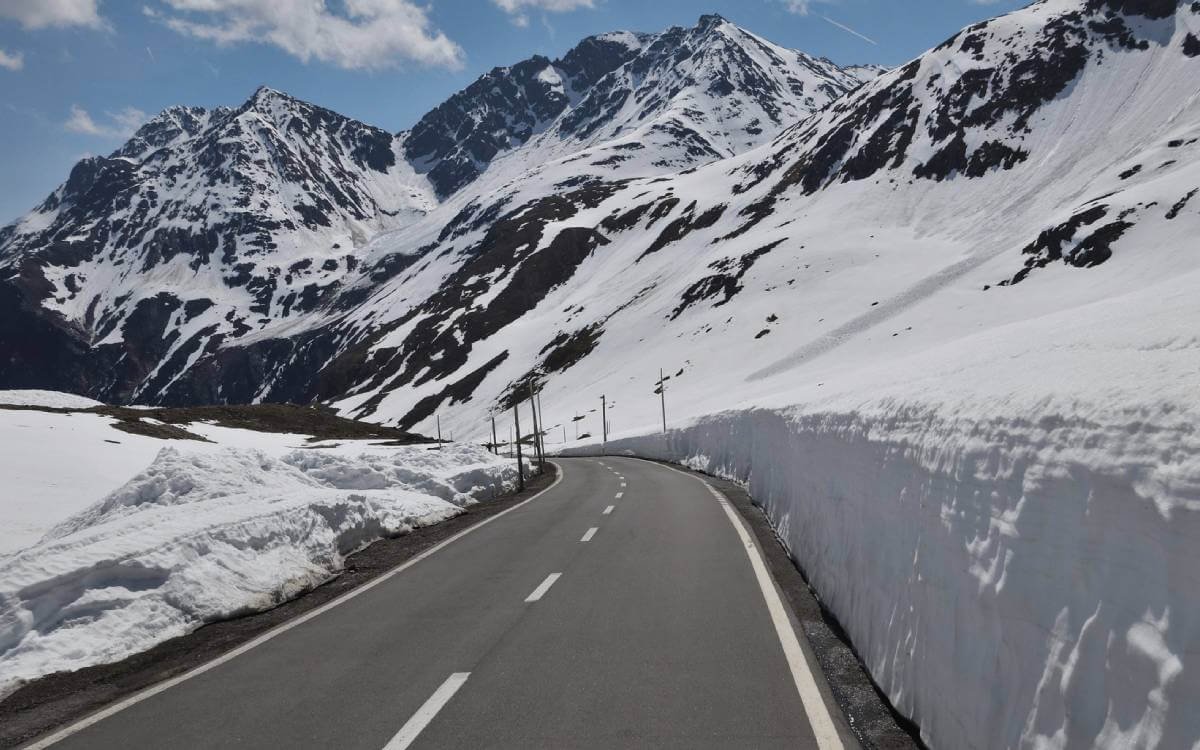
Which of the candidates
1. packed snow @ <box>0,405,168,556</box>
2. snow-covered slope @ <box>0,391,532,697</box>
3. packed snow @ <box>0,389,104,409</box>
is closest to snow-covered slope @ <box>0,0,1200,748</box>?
snow-covered slope @ <box>0,391,532,697</box>

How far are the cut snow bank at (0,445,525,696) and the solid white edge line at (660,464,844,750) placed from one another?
6.34 metres

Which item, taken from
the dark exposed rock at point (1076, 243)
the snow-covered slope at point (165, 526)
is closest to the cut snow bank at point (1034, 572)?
the snow-covered slope at point (165, 526)

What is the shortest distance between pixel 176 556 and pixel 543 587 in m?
4.55

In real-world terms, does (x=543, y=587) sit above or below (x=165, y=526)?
below

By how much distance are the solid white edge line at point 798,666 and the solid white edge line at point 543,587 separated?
2663 mm

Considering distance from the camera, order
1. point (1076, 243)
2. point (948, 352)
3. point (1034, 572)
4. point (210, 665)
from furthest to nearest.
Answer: point (1076, 243) → point (948, 352) → point (210, 665) → point (1034, 572)

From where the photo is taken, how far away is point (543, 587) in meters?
9.95

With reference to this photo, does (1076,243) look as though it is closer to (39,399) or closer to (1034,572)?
(1034,572)

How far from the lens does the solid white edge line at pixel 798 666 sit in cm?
508

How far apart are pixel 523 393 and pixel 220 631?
98.8m

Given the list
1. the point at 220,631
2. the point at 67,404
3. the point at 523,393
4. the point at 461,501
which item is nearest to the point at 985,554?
the point at 220,631

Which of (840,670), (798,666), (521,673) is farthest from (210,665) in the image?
(840,670)

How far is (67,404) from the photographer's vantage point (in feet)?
170

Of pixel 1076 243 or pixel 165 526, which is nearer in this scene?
pixel 165 526
